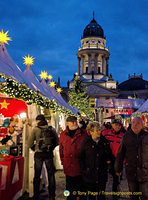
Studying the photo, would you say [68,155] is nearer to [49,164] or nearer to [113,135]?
[49,164]

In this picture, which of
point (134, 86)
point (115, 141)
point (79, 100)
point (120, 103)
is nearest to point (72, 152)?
point (115, 141)

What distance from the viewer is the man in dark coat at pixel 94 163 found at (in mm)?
4238

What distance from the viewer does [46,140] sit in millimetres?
5680

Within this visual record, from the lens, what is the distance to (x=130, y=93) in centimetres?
9019

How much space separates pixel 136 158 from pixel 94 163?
0.72m

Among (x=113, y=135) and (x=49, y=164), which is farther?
(x=113, y=135)

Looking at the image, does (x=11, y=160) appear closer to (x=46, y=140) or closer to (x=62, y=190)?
(x=46, y=140)

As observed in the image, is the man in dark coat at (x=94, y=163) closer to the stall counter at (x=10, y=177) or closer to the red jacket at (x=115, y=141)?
the stall counter at (x=10, y=177)

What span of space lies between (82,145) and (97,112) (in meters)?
60.4

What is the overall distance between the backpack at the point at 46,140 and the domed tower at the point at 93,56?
7913 cm

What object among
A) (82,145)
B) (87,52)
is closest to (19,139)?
(82,145)

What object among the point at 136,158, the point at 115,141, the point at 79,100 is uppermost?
the point at 79,100

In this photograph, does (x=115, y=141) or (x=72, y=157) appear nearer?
(x=72, y=157)

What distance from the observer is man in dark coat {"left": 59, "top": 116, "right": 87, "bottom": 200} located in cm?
471
